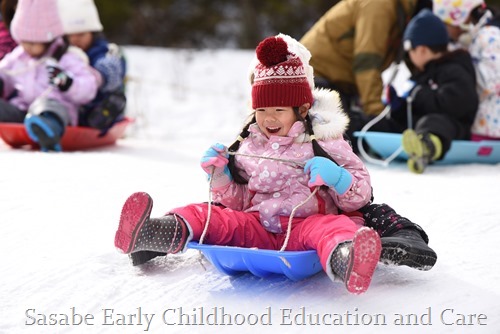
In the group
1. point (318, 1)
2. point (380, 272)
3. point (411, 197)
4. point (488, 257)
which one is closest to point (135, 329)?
point (380, 272)

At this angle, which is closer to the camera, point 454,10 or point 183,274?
point 183,274

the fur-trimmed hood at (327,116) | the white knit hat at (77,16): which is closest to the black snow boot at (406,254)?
the fur-trimmed hood at (327,116)

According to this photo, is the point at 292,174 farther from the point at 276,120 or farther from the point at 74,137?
the point at 74,137

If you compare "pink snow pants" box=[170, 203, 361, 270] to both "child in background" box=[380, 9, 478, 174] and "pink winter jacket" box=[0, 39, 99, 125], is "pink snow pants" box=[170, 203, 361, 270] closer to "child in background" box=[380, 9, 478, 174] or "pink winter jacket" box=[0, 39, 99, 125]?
"child in background" box=[380, 9, 478, 174]

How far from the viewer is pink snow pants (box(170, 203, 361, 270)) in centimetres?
227

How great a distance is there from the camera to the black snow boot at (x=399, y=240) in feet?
7.32

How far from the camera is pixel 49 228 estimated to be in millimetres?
2793

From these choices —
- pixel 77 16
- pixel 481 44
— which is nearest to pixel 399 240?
pixel 481 44

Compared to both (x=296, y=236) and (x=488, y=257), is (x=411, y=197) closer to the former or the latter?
(x=488, y=257)

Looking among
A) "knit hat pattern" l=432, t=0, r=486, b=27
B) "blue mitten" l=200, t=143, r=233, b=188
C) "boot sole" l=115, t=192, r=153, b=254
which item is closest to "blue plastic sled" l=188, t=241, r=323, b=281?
"boot sole" l=115, t=192, r=153, b=254

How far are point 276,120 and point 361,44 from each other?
229cm

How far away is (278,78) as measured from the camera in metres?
2.48

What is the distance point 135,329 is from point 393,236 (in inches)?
34.5

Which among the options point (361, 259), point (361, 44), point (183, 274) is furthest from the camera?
point (361, 44)
